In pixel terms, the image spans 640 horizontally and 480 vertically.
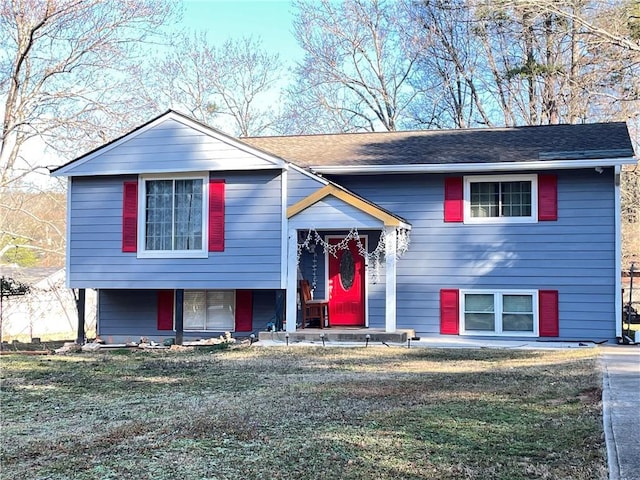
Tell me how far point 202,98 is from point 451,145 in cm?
1850

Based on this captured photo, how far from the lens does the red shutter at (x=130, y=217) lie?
13898 millimetres

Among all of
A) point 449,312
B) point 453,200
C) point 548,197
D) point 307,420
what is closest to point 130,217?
point 453,200

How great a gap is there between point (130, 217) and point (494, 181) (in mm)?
7147

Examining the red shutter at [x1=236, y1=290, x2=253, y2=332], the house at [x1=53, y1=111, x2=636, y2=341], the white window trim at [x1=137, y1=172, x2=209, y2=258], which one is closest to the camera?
the house at [x1=53, y1=111, x2=636, y2=341]

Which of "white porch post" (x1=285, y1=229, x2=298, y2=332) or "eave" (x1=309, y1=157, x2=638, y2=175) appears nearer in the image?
"eave" (x1=309, y1=157, x2=638, y2=175)

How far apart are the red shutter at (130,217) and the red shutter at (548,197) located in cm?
781

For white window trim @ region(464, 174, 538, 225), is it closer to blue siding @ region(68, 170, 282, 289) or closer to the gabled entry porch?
the gabled entry porch

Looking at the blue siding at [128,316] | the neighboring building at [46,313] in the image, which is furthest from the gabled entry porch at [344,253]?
the neighboring building at [46,313]

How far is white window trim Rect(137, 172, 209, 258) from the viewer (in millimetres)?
13578

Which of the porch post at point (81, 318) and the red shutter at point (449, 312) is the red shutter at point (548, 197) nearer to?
the red shutter at point (449, 312)

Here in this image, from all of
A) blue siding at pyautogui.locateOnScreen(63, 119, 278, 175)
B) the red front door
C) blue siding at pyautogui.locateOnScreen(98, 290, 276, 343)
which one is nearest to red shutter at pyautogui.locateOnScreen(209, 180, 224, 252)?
blue siding at pyautogui.locateOnScreen(63, 119, 278, 175)

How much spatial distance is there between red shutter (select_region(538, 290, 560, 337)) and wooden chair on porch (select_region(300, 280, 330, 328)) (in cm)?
410

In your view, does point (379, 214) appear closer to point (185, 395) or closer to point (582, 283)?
point (582, 283)

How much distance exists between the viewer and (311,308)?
13781mm
